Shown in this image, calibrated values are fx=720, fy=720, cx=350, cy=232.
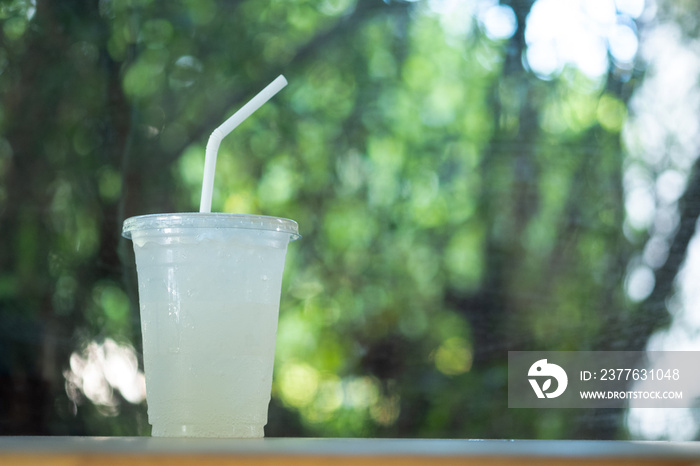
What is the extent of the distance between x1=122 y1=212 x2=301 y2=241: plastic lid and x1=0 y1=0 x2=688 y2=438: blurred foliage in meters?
0.95

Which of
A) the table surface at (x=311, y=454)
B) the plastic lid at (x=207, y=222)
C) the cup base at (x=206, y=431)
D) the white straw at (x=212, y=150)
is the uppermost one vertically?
the white straw at (x=212, y=150)

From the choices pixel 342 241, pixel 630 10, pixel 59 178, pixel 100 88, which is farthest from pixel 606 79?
pixel 59 178

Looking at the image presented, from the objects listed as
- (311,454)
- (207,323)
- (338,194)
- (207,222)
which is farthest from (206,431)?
(338,194)

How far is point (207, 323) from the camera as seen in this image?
743mm

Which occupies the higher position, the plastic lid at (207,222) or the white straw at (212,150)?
the white straw at (212,150)

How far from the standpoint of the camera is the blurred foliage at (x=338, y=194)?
5.65 ft

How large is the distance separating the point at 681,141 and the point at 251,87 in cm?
110

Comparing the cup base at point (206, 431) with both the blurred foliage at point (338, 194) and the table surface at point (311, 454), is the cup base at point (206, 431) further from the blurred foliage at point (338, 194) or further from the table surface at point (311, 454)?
the blurred foliage at point (338, 194)

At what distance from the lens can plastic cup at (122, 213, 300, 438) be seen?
737 millimetres

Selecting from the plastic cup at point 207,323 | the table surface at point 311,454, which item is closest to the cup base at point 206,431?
the plastic cup at point 207,323

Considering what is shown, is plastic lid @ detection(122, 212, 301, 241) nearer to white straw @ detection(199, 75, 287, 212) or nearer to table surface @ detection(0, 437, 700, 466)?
white straw @ detection(199, 75, 287, 212)

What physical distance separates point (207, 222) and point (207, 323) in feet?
0.34

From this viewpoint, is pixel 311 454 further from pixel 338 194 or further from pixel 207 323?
pixel 338 194

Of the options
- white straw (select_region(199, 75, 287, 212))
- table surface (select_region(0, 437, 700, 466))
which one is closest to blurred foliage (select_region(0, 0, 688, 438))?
white straw (select_region(199, 75, 287, 212))
